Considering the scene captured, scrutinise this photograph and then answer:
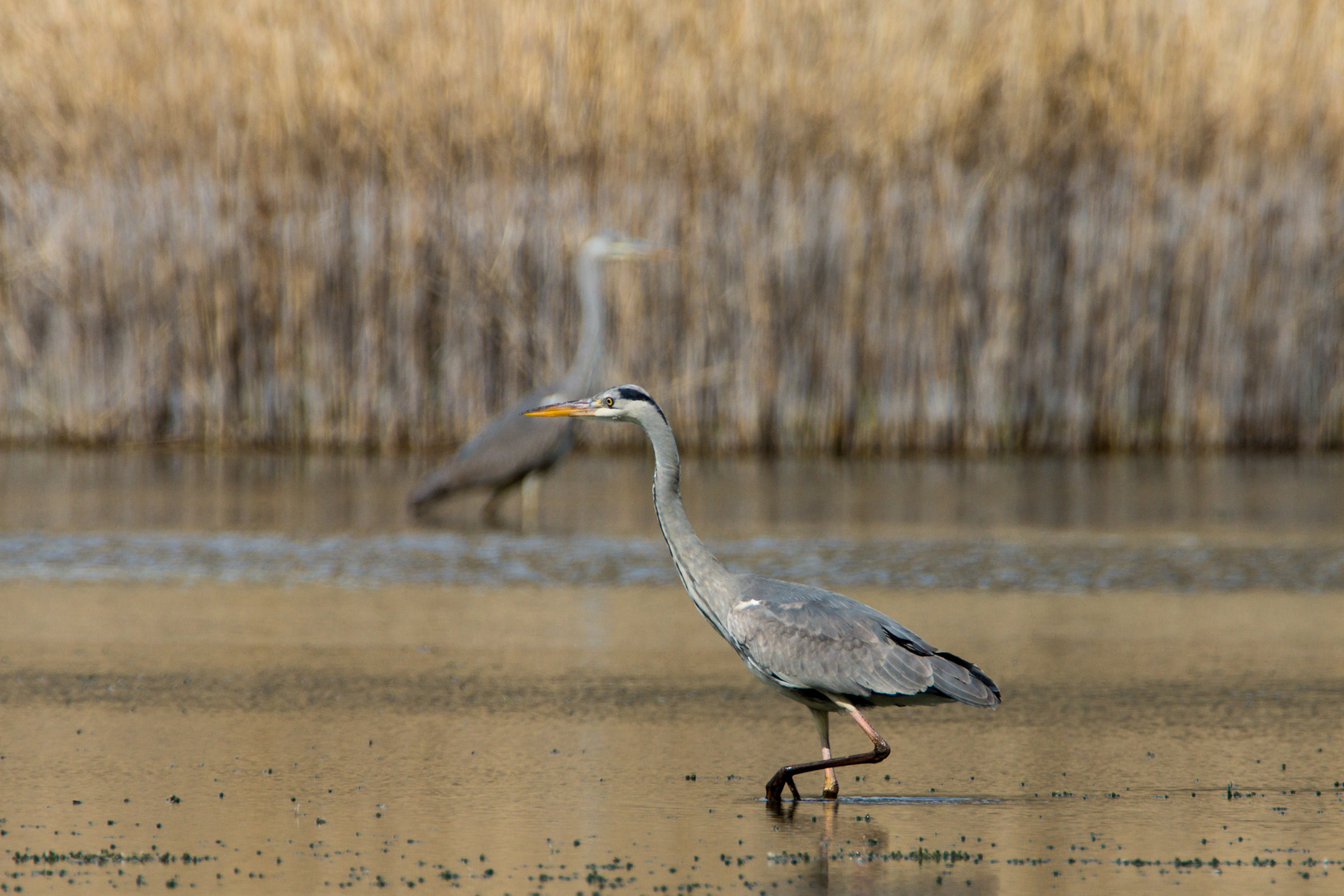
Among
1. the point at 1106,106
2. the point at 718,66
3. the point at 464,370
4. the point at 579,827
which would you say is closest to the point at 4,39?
the point at 464,370

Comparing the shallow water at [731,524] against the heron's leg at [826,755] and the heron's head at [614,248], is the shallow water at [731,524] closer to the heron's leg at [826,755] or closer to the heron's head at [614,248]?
the heron's head at [614,248]

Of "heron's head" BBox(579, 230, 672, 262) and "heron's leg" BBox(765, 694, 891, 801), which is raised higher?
"heron's head" BBox(579, 230, 672, 262)

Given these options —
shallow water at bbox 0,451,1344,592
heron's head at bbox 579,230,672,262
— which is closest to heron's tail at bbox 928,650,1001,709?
shallow water at bbox 0,451,1344,592

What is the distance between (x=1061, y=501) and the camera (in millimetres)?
10672

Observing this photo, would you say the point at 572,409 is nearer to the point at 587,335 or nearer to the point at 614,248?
the point at 587,335

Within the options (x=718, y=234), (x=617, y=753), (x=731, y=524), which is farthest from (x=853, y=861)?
(x=718, y=234)

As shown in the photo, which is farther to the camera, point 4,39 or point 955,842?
point 4,39

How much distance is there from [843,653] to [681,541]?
574mm

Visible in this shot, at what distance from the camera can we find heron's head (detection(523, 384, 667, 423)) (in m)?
4.83

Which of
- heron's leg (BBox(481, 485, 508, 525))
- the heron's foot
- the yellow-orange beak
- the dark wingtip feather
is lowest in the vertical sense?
heron's leg (BBox(481, 485, 508, 525))

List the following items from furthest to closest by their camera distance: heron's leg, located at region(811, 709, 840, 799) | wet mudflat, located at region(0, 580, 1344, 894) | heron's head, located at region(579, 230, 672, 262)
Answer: heron's head, located at region(579, 230, 672, 262) → heron's leg, located at region(811, 709, 840, 799) → wet mudflat, located at region(0, 580, 1344, 894)

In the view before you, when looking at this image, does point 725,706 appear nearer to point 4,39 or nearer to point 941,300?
point 941,300

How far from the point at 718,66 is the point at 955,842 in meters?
10.3

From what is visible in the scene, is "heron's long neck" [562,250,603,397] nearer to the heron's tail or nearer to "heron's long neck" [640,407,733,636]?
"heron's long neck" [640,407,733,636]
